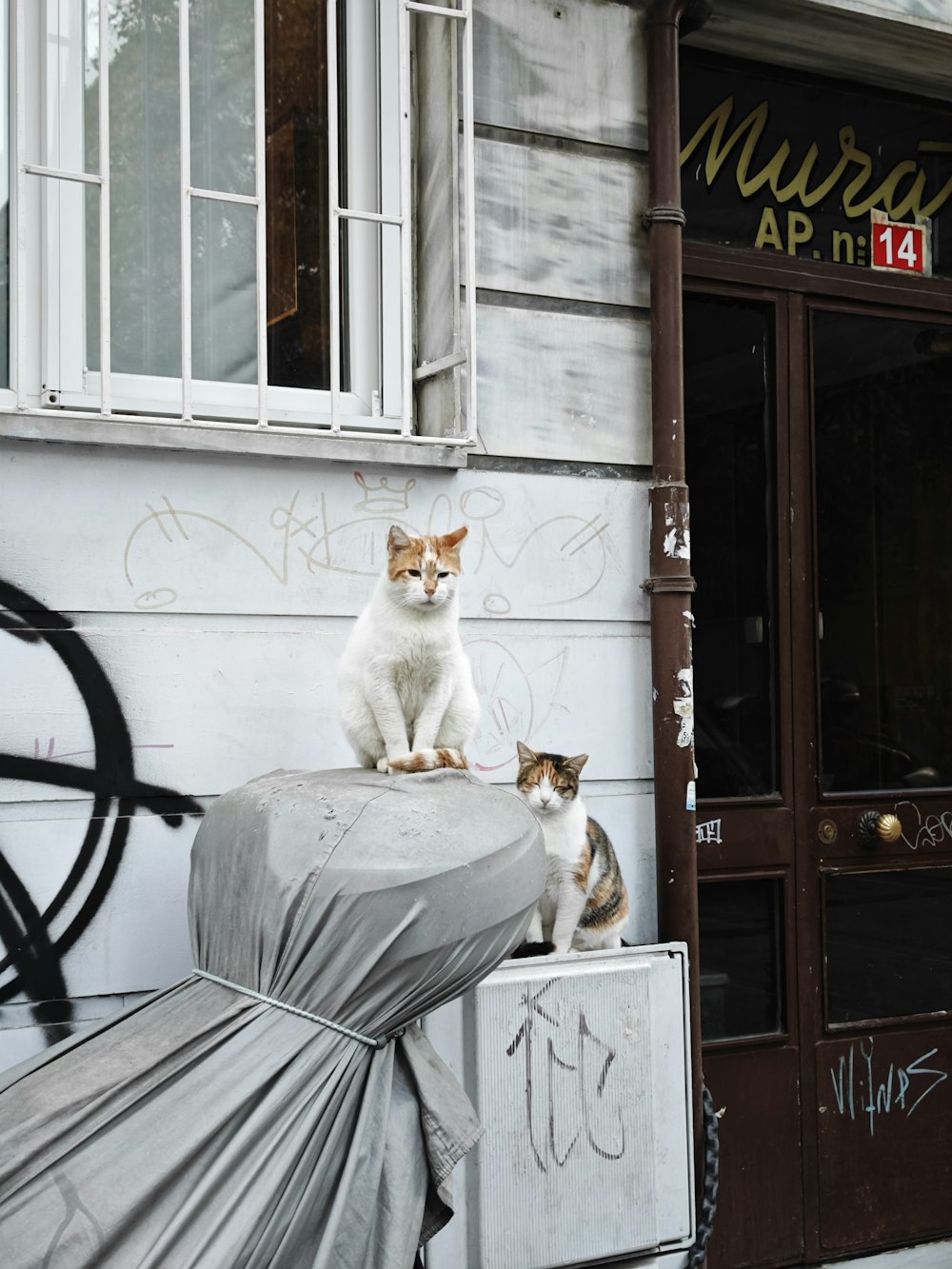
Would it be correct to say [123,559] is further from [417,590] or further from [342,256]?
[342,256]

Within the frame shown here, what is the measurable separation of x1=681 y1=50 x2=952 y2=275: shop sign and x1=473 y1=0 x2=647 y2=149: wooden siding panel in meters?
0.42

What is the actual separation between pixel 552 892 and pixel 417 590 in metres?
0.99

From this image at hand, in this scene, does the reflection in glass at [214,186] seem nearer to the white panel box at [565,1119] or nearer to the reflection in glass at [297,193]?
the reflection in glass at [297,193]

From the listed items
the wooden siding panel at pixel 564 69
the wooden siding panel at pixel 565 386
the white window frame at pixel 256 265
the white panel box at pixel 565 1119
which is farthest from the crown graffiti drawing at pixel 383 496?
the white panel box at pixel 565 1119

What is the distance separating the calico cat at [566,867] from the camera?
127 inches

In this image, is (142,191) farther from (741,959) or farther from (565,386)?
(741,959)

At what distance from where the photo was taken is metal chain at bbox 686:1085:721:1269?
133 inches

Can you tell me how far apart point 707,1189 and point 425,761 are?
1.57 m

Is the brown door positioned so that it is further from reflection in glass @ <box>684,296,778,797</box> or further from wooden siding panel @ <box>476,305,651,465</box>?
wooden siding panel @ <box>476,305,651,465</box>

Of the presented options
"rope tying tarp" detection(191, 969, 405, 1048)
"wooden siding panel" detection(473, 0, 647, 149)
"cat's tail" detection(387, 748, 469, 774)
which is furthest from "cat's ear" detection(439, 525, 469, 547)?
"wooden siding panel" detection(473, 0, 647, 149)

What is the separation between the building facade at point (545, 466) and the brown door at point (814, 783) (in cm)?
1

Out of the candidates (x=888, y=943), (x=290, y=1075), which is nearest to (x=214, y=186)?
(x=290, y=1075)

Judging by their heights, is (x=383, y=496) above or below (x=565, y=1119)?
above

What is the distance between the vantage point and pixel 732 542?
13.3 ft
